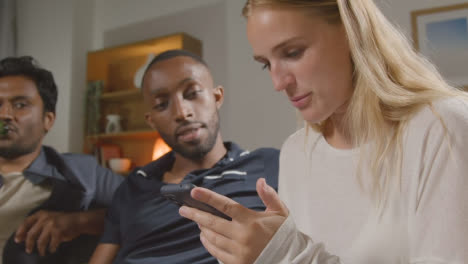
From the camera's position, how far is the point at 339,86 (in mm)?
751

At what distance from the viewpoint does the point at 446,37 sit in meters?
2.14

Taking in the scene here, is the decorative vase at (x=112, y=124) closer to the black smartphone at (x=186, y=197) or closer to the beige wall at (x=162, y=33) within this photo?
the beige wall at (x=162, y=33)

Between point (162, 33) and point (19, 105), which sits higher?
point (162, 33)

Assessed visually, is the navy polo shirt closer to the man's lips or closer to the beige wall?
the man's lips

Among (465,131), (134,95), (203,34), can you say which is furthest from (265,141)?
(465,131)

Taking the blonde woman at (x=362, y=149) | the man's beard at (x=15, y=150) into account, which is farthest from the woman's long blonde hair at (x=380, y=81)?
the man's beard at (x=15, y=150)

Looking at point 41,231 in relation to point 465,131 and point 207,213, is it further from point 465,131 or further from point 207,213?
point 465,131

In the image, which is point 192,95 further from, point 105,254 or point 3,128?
point 3,128

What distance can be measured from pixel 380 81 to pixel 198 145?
2.53ft

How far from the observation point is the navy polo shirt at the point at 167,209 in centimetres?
115

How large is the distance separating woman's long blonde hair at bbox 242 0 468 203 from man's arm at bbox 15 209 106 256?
1.04 metres

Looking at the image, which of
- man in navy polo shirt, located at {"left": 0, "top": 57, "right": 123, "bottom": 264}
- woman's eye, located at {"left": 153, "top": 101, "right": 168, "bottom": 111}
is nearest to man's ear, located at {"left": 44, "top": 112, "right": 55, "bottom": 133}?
man in navy polo shirt, located at {"left": 0, "top": 57, "right": 123, "bottom": 264}

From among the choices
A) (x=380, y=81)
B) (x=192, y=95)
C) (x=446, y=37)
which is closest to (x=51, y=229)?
(x=192, y=95)

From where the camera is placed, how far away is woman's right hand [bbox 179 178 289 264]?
2.04 feet
